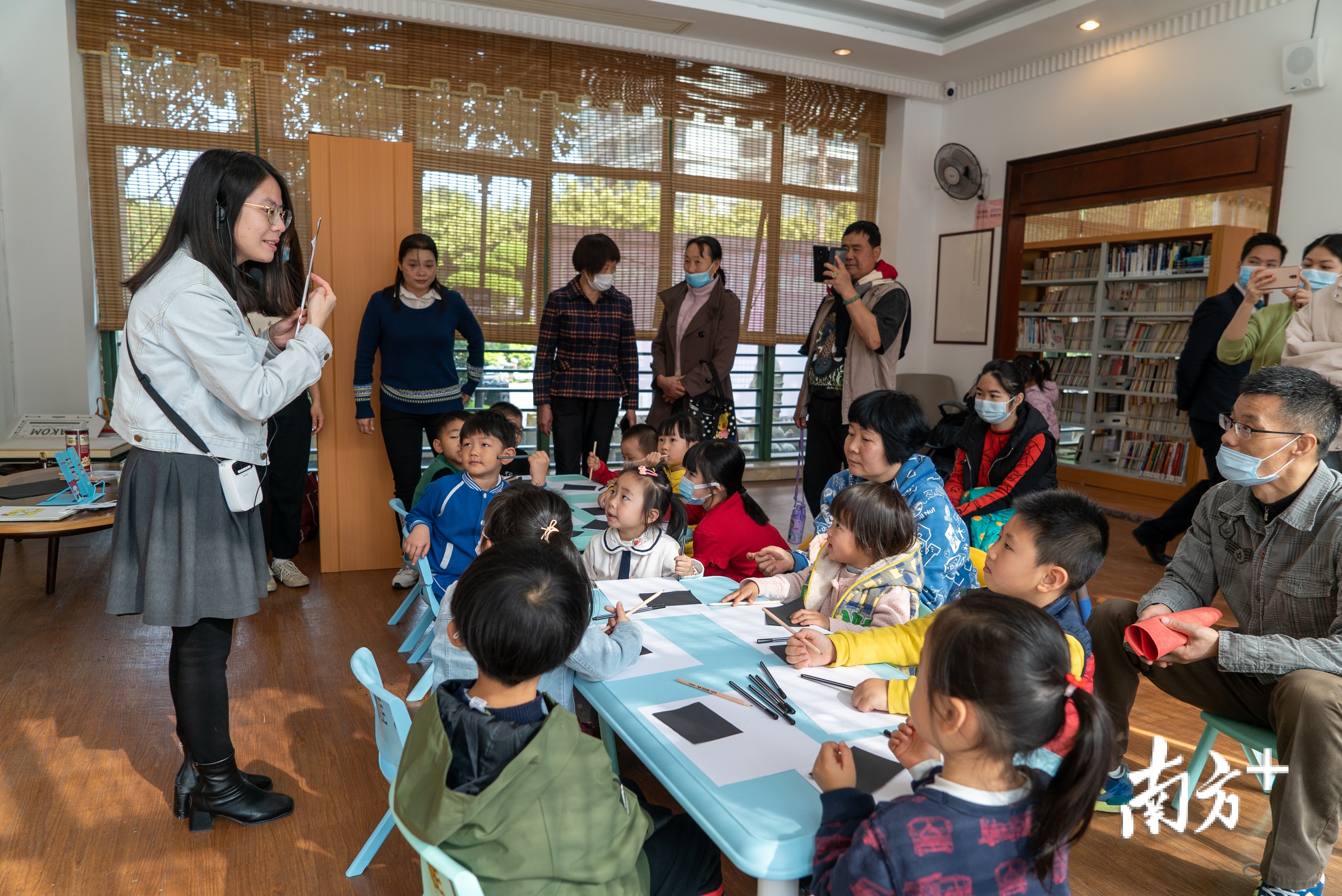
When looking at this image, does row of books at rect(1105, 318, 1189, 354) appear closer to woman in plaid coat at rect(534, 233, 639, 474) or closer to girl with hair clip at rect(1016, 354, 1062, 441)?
girl with hair clip at rect(1016, 354, 1062, 441)

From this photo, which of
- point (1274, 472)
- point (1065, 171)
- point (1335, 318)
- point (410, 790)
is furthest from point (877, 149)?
point (410, 790)

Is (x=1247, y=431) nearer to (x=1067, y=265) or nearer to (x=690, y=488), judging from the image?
(x=690, y=488)

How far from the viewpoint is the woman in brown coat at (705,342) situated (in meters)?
4.41

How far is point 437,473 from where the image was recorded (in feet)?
10.9

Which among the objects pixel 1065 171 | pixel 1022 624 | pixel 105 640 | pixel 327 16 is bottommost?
pixel 105 640

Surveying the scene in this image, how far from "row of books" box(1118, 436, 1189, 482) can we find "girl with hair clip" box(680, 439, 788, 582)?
4.52 metres

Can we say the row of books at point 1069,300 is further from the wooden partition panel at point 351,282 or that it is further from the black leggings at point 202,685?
the black leggings at point 202,685

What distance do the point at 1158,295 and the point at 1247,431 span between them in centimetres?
509

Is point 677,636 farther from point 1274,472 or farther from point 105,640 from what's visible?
point 105,640

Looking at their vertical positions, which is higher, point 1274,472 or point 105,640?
point 1274,472

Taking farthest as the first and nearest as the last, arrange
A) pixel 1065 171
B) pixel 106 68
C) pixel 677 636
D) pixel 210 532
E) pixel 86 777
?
pixel 1065 171 < pixel 106 68 < pixel 86 777 < pixel 210 532 < pixel 677 636

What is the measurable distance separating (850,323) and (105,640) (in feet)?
11.0

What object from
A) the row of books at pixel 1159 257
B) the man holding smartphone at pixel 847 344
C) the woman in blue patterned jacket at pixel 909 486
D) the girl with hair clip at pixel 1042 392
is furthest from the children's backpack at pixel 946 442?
the row of books at pixel 1159 257

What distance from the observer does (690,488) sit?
297 cm
